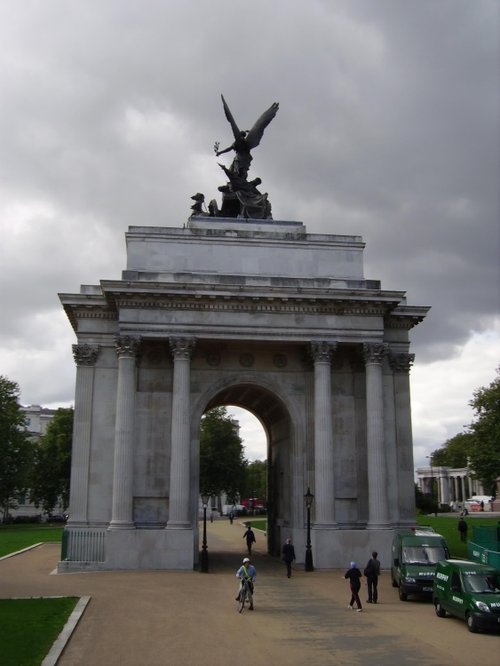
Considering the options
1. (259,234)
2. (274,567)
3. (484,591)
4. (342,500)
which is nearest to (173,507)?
(274,567)

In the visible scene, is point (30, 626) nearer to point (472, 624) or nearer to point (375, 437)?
point (472, 624)

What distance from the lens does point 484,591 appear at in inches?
782

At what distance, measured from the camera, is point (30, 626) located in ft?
61.7

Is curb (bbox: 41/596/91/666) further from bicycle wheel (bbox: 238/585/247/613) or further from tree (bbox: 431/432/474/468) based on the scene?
tree (bbox: 431/432/474/468)

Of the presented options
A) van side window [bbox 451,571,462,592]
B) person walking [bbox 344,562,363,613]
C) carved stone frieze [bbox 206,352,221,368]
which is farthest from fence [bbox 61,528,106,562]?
van side window [bbox 451,571,462,592]

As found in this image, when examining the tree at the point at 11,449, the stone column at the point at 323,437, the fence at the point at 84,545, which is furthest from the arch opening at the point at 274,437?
the tree at the point at 11,449

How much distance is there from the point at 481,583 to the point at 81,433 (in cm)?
2261

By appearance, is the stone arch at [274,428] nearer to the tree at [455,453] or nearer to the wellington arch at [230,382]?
the wellington arch at [230,382]

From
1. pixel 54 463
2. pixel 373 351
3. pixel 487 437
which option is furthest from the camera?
pixel 54 463

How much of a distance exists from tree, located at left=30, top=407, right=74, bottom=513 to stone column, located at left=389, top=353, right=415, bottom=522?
5256 cm

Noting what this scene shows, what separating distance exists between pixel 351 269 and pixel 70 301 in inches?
598

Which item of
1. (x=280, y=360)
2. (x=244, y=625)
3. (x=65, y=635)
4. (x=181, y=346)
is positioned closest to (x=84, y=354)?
(x=181, y=346)

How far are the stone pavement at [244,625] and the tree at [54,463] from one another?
53.5 m

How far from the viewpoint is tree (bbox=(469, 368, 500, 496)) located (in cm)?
5353
